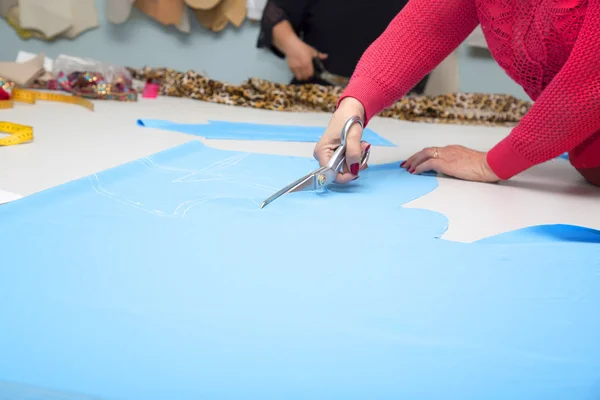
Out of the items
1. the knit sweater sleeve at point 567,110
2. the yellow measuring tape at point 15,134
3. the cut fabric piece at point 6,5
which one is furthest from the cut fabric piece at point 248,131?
the cut fabric piece at point 6,5

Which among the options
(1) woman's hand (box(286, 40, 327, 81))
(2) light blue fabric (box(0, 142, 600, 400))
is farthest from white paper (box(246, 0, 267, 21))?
(2) light blue fabric (box(0, 142, 600, 400))

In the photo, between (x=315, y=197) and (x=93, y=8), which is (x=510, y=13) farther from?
(x=93, y=8)

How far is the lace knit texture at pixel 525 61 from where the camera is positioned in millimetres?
1019

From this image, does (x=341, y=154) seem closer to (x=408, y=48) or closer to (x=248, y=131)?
(x=408, y=48)

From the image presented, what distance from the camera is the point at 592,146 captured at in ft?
3.87

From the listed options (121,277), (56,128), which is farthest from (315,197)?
(56,128)

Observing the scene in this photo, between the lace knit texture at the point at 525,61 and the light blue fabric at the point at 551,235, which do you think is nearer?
the light blue fabric at the point at 551,235

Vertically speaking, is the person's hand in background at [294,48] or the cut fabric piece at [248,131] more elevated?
the person's hand in background at [294,48]

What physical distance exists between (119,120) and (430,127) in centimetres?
106

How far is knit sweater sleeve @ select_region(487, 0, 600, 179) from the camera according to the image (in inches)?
39.0

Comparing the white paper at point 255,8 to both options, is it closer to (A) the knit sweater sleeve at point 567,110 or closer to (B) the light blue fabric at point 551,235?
(A) the knit sweater sleeve at point 567,110

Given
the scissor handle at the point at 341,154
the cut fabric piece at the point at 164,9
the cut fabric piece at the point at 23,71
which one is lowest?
the cut fabric piece at the point at 23,71

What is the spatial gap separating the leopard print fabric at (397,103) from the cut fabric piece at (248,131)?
545 millimetres

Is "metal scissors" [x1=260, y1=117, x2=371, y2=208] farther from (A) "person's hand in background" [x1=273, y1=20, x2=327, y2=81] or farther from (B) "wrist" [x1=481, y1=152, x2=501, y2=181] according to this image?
(A) "person's hand in background" [x1=273, y1=20, x2=327, y2=81]
